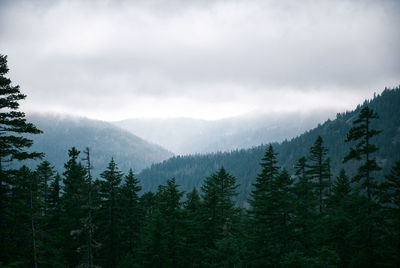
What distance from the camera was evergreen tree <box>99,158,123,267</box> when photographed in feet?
99.5

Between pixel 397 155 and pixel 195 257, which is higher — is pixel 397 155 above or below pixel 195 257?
above

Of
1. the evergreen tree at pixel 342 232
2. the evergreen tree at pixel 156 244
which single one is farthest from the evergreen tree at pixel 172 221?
the evergreen tree at pixel 342 232

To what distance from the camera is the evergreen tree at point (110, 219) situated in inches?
1194

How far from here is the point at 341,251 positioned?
86.3ft

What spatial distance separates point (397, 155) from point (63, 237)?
669 feet

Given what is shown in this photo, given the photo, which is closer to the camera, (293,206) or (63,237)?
(293,206)

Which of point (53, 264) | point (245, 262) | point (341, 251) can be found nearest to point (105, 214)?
point (53, 264)

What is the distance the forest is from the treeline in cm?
10

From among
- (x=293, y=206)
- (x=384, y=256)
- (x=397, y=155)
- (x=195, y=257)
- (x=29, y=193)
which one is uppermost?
(x=397, y=155)

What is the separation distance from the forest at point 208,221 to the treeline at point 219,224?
0.31ft

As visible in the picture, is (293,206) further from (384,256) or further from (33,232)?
(33,232)

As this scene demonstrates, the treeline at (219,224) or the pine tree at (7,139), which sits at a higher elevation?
the pine tree at (7,139)

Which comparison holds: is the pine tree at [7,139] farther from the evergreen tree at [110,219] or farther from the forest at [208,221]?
the evergreen tree at [110,219]

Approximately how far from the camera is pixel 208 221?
89.1 ft
